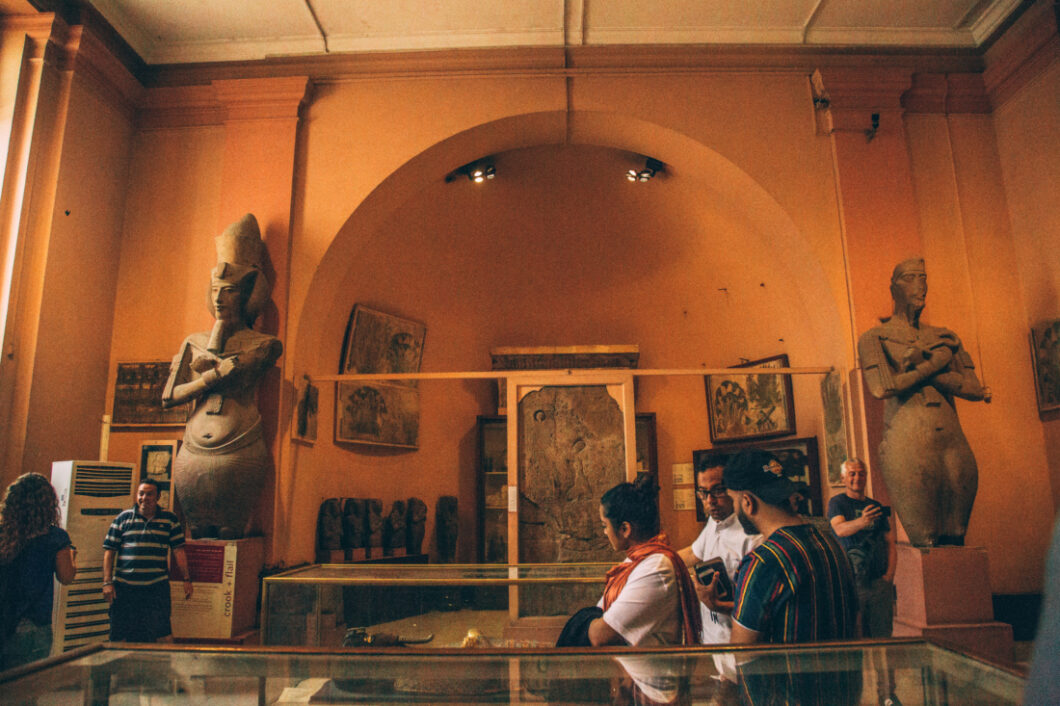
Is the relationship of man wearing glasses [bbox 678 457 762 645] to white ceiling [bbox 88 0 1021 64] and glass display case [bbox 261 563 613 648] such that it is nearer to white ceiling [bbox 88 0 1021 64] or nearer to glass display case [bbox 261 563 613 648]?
glass display case [bbox 261 563 613 648]

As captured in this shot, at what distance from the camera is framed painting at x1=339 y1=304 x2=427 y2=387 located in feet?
25.0

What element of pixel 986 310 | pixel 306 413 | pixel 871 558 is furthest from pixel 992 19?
pixel 306 413

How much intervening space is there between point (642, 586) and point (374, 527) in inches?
213

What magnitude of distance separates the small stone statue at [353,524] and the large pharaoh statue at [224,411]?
4.55 feet

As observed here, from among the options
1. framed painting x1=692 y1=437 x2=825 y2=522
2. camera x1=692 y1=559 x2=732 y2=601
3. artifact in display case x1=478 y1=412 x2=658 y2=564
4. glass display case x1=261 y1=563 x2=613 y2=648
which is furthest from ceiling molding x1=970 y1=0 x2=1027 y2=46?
camera x1=692 y1=559 x2=732 y2=601

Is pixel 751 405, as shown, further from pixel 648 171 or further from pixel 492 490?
pixel 492 490

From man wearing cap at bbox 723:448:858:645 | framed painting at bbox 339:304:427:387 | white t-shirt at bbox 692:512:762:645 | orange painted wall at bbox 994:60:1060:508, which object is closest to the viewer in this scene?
man wearing cap at bbox 723:448:858:645

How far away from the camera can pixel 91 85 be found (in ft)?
20.6

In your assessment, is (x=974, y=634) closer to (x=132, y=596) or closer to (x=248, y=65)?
(x=132, y=596)

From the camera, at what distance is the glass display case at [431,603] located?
3426 mm

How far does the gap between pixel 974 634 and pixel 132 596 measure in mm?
5525

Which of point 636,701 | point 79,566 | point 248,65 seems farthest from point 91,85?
point 636,701

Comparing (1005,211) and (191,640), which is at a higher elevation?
(1005,211)

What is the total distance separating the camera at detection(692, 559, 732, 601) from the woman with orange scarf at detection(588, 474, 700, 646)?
0.09 m
